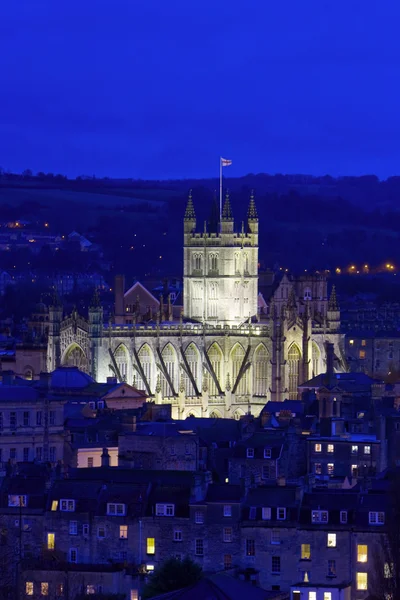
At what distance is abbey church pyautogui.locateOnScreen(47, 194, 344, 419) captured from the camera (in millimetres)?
169000

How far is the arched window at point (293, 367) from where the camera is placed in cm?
17350

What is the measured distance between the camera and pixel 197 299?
181 m

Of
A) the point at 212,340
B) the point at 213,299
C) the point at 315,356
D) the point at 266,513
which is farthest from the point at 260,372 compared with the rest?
the point at 266,513

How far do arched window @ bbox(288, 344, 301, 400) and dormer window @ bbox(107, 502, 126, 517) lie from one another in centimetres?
7407

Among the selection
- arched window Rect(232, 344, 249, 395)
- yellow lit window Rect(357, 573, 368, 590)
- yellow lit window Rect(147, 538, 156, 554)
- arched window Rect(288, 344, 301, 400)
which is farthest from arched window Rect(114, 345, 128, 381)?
yellow lit window Rect(357, 573, 368, 590)

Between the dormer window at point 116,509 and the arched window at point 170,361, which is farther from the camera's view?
the arched window at point 170,361

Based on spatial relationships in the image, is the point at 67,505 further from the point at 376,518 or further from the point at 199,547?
the point at 376,518

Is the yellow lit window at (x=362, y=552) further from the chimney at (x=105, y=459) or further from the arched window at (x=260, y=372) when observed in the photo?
the arched window at (x=260, y=372)

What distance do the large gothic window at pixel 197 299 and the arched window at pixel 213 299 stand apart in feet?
1.72

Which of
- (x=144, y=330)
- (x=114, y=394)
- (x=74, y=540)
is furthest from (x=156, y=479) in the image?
(x=144, y=330)

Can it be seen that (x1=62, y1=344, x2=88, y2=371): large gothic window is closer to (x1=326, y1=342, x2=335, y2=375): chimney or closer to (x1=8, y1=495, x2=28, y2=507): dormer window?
(x1=326, y1=342, x2=335, y2=375): chimney

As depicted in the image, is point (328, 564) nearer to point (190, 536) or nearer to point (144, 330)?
point (190, 536)

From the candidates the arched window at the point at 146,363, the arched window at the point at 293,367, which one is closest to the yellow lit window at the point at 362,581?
the arched window at the point at 146,363

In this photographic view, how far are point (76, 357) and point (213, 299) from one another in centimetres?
1459
